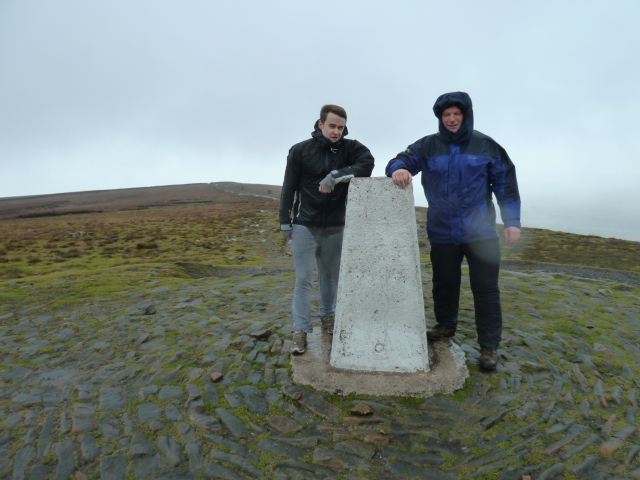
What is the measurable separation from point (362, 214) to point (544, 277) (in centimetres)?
Result: 830

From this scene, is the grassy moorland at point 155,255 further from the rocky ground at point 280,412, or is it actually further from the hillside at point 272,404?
the rocky ground at point 280,412

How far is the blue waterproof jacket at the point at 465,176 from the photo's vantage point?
4.70 meters

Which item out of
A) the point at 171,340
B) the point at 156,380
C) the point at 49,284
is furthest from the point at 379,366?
the point at 49,284

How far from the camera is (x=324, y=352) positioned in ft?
17.1

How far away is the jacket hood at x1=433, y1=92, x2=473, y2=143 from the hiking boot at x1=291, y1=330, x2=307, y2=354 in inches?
123

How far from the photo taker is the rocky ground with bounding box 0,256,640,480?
135 inches

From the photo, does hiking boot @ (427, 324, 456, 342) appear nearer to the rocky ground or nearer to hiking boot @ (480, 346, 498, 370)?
the rocky ground

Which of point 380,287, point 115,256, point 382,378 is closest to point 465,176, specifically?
point 380,287

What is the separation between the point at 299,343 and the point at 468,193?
2.82 metres

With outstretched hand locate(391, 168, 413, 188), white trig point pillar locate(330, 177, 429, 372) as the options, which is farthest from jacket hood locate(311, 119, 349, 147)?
outstretched hand locate(391, 168, 413, 188)

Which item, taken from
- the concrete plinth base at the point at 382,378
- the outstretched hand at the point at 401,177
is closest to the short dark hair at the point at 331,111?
the outstretched hand at the point at 401,177

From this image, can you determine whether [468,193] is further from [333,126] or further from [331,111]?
[331,111]

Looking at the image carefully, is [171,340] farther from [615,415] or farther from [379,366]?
[615,415]

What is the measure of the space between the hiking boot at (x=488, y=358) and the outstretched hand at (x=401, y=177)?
7.47 ft
